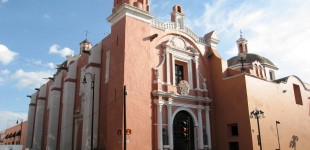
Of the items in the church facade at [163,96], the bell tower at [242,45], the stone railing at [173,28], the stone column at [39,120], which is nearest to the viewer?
the church facade at [163,96]

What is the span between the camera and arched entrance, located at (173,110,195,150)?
1919 cm

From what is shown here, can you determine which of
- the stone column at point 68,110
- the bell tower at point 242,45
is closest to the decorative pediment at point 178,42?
the stone column at point 68,110

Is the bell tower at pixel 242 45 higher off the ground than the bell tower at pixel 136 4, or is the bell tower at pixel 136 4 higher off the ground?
the bell tower at pixel 242 45

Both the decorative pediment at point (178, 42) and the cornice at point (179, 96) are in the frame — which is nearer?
the cornice at point (179, 96)

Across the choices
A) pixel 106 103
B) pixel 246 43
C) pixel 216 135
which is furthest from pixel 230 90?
pixel 246 43

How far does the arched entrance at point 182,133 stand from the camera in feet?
63.0

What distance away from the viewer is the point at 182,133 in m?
19.6

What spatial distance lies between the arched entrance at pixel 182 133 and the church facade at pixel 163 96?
68 mm

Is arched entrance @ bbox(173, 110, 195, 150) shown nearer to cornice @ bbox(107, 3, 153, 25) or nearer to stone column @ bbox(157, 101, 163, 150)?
stone column @ bbox(157, 101, 163, 150)

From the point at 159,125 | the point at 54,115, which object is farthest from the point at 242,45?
the point at 54,115

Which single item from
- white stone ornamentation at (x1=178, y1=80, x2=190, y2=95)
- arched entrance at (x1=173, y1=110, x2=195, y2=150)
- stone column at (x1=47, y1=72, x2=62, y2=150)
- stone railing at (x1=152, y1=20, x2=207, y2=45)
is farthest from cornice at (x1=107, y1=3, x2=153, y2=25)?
stone column at (x1=47, y1=72, x2=62, y2=150)

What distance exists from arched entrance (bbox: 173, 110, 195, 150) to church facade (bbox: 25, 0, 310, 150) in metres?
0.07

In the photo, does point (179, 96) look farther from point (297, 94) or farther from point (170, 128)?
point (297, 94)

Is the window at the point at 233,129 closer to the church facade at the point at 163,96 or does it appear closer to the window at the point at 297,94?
the church facade at the point at 163,96
